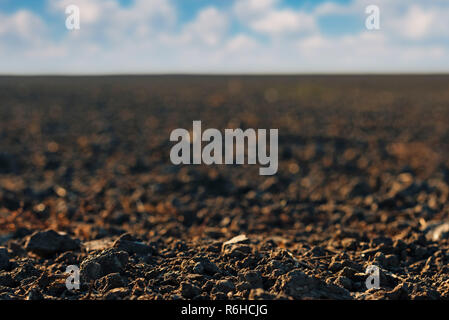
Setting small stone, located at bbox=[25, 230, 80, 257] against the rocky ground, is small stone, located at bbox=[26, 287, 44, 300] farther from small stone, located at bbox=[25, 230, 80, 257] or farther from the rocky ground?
small stone, located at bbox=[25, 230, 80, 257]

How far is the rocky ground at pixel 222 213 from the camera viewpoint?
319 centimetres

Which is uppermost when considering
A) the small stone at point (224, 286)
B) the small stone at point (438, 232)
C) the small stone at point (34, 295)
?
the small stone at point (438, 232)

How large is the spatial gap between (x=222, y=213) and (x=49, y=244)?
101 inches

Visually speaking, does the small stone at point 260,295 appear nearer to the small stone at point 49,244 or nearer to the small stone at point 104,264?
the small stone at point 104,264

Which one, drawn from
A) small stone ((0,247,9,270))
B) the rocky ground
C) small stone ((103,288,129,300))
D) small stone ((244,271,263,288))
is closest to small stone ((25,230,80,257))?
the rocky ground

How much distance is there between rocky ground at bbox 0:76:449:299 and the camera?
319 cm

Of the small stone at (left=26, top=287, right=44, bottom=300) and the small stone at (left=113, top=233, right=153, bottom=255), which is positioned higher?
the small stone at (left=113, top=233, right=153, bottom=255)

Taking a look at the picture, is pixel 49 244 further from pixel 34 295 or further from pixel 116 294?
pixel 116 294

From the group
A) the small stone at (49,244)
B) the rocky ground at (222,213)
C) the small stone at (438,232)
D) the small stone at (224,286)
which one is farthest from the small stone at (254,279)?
the small stone at (438,232)

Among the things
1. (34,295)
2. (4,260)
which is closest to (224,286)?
(34,295)

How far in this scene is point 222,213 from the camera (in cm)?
613
